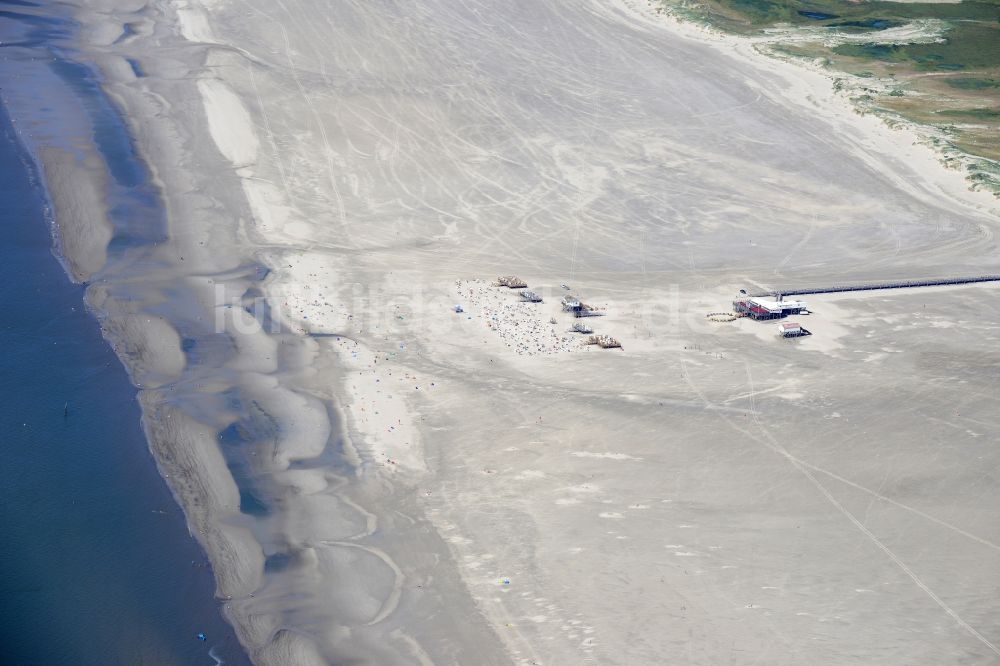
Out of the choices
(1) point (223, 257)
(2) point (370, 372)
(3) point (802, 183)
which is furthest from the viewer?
(3) point (802, 183)

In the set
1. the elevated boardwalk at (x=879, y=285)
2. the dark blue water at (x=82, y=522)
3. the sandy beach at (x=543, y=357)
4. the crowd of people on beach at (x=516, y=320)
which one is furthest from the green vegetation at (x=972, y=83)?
the dark blue water at (x=82, y=522)

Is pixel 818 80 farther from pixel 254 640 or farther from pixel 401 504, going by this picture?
pixel 254 640

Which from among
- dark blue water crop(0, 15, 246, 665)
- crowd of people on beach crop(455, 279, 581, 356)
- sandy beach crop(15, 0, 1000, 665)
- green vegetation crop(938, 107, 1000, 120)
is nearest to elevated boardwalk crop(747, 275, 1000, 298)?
sandy beach crop(15, 0, 1000, 665)

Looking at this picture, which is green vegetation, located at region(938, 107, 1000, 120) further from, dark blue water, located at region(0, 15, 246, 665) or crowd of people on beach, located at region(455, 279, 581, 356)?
dark blue water, located at region(0, 15, 246, 665)

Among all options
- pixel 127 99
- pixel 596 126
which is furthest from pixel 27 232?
pixel 596 126

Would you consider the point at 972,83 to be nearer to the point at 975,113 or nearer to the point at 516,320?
the point at 975,113

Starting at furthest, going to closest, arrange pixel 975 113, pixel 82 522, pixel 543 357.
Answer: pixel 975 113 → pixel 543 357 → pixel 82 522

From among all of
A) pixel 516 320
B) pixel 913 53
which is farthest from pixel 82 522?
pixel 913 53
